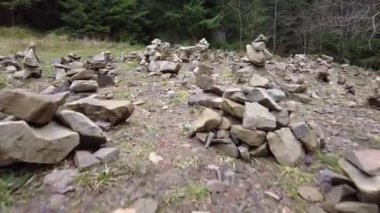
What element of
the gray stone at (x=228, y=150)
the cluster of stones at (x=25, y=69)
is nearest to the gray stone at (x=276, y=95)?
the gray stone at (x=228, y=150)

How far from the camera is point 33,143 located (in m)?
2.01

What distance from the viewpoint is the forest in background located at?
14.5 m

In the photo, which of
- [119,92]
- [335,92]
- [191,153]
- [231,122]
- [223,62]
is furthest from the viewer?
[223,62]

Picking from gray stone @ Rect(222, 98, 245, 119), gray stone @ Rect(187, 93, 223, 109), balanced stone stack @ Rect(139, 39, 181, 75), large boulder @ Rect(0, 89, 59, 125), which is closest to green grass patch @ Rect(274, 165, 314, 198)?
gray stone @ Rect(222, 98, 245, 119)

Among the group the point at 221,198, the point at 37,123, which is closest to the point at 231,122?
the point at 221,198

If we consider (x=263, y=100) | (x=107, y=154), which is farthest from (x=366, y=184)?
(x=107, y=154)

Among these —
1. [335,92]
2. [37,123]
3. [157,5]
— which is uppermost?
[157,5]

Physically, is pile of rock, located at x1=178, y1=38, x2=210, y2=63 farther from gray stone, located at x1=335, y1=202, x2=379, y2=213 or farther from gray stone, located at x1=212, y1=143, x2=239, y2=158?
gray stone, located at x1=335, y1=202, x2=379, y2=213

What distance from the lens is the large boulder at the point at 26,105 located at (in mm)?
2102

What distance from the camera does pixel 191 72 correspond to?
202 inches

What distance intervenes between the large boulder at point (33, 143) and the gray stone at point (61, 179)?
0.28 feet

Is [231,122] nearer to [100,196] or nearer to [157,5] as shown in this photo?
[100,196]

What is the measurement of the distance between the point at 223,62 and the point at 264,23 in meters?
11.4

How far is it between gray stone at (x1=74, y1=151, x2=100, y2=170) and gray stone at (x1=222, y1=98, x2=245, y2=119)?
1027 mm
